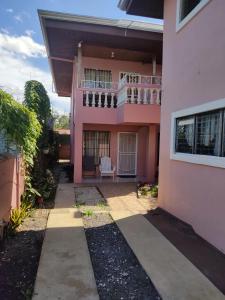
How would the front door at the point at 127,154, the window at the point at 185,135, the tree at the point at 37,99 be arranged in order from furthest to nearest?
the front door at the point at 127,154 → the tree at the point at 37,99 → the window at the point at 185,135

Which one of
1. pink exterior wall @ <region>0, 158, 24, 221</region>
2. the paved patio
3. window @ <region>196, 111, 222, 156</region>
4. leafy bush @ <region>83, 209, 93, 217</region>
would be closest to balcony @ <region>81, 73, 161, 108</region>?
leafy bush @ <region>83, 209, 93, 217</region>

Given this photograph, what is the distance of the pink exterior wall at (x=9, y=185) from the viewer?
15.8 ft

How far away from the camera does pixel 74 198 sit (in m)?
8.13

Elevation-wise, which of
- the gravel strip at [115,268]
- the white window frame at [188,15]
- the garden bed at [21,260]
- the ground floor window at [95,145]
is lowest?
the garden bed at [21,260]

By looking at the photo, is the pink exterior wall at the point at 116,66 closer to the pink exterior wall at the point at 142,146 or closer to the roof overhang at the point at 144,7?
the pink exterior wall at the point at 142,146

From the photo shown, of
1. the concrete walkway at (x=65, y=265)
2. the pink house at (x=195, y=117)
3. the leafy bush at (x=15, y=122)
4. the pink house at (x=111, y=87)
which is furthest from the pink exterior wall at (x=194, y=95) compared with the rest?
the leafy bush at (x=15, y=122)

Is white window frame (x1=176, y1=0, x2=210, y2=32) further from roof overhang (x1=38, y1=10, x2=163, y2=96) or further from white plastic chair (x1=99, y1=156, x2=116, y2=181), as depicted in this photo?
white plastic chair (x1=99, y1=156, x2=116, y2=181)

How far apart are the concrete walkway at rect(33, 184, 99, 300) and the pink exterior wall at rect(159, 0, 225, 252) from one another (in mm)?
2271

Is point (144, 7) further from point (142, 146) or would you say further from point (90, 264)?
point (90, 264)

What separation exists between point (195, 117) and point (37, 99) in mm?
5825

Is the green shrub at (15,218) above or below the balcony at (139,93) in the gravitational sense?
below

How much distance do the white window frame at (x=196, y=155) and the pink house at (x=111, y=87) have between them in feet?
11.1

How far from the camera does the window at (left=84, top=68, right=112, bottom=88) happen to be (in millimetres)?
12078

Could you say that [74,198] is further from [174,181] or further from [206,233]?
[206,233]
